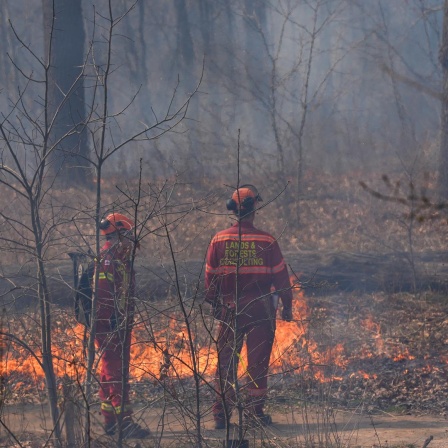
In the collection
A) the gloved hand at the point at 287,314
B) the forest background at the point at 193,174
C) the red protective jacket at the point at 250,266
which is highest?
the forest background at the point at 193,174

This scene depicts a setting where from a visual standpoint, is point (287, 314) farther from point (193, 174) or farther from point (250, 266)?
point (193, 174)

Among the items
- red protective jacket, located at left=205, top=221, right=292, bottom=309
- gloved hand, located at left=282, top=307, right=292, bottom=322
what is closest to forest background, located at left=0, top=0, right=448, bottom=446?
red protective jacket, located at left=205, top=221, right=292, bottom=309

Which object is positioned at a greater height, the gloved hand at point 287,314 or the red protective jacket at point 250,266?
the red protective jacket at point 250,266

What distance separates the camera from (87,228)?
14836 millimetres

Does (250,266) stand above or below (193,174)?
below

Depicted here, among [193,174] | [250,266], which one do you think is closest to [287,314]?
[250,266]

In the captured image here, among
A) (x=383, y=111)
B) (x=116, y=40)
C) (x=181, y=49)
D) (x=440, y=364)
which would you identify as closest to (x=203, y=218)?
(x=440, y=364)

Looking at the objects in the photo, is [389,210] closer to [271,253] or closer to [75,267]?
[271,253]

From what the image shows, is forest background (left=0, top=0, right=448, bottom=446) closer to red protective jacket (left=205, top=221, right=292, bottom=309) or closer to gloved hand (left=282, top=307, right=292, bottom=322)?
red protective jacket (left=205, top=221, right=292, bottom=309)

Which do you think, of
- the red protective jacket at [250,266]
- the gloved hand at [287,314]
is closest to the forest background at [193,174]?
the red protective jacket at [250,266]

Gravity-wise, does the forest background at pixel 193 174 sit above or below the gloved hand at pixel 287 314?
above

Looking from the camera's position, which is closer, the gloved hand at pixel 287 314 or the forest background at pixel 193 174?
the forest background at pixel 193 174

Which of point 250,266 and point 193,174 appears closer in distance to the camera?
point 250,266

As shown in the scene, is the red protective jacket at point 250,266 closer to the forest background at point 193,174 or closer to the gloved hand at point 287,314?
the gloved hand at point 287,314
